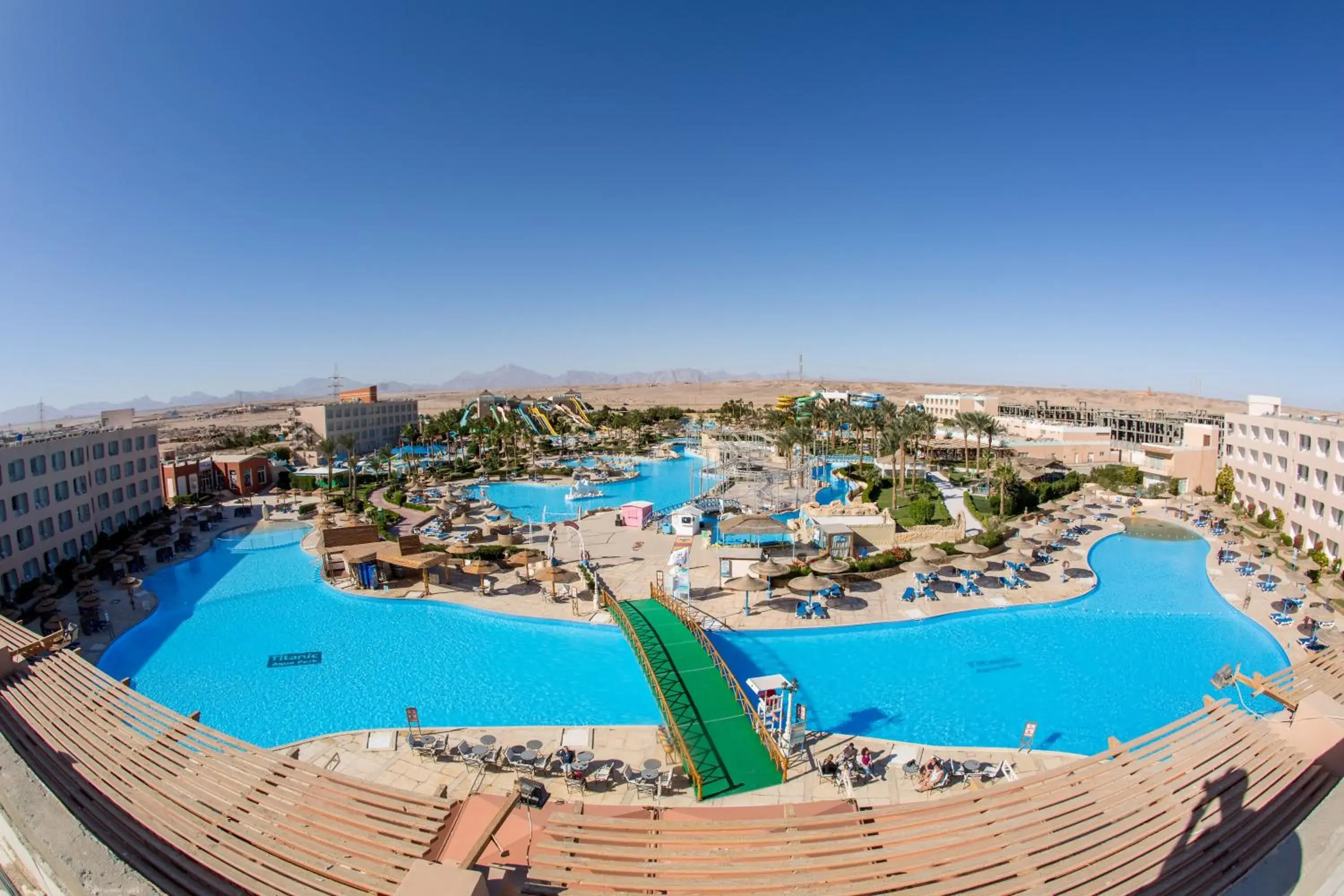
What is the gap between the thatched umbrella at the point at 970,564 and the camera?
26375 millimetres

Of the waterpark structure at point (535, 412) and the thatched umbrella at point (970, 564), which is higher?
the waterpark structure at point (535, 412)

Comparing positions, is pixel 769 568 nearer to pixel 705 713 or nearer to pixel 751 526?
pixel 751 526

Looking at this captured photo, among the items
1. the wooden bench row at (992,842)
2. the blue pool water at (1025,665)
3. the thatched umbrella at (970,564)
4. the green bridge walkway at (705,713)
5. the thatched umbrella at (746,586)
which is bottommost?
the blue pool water at (1025,665)

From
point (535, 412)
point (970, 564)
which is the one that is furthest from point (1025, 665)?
point (535, 412)

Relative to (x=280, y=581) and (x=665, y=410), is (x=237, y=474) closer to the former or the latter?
(x=280, y=581)

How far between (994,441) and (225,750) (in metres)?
68.1

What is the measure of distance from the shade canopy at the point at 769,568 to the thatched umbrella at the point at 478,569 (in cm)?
1173

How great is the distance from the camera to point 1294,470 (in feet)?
111

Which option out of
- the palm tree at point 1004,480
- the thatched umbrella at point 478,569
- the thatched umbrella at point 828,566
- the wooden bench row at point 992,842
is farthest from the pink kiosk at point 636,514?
the wooden bench row at point 992,842

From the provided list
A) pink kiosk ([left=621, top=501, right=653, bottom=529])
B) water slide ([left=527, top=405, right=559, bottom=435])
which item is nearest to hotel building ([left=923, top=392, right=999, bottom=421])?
water slide ([left=527, top=405, right=559, bottom=435])

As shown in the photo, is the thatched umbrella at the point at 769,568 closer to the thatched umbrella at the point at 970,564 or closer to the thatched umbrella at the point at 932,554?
the thatched umbrella at the point at 932,554

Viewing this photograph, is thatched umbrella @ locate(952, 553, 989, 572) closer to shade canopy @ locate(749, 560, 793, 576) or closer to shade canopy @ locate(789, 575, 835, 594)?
shade canopy @ locate(789, 575, 835, 594)

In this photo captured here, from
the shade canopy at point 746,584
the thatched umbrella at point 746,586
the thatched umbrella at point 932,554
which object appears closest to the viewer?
the thatched umbrella at point 746,586

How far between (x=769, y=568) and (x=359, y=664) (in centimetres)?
1518
